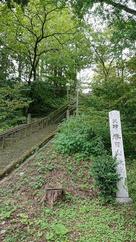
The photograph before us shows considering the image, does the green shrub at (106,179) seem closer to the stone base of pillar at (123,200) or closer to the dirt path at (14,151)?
the stone base of pillar at (123,200)

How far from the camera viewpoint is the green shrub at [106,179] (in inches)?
237

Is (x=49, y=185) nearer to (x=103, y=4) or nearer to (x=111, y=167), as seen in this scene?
(x=111, y=167)

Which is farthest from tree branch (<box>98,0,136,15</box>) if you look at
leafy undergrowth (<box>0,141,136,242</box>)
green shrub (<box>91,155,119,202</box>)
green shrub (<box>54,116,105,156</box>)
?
green shrub (<box>91,155,119,202</box>)

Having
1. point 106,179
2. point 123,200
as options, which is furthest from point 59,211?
point 123,200

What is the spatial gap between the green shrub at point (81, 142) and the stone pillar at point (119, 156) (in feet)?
4.39

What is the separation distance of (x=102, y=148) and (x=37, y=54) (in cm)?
1122

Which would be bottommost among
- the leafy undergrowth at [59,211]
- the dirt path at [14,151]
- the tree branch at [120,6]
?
the leafy undergrowth at [59,211]

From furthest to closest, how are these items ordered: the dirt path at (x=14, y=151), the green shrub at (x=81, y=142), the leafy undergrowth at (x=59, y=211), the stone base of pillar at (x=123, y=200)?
the dirt path at (x=14, y=151) → the green shrub at (x=81, y=142) → the stone base of pillar at (x=123, y=200) → the leafy undergrowth at (x=59, y=211)

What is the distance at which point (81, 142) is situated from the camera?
8.18 m

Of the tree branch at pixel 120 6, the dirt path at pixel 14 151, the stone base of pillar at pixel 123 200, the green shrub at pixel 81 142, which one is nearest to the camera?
the stone base of pillar at pixel 123 200

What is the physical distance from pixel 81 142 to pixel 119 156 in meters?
1.94

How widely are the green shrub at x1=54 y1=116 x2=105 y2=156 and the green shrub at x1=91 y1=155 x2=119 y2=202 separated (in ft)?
5.41

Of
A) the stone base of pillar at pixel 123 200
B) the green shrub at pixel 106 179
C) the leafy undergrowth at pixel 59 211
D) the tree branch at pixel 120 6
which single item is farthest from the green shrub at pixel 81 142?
the tree branch at pixel 120 6

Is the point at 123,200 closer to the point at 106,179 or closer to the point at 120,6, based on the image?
the point at 106,179
